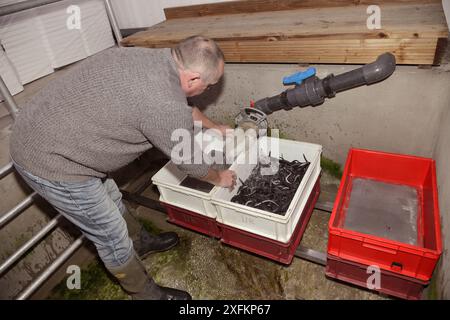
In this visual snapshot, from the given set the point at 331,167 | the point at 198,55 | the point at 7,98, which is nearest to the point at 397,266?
the point at 331,167

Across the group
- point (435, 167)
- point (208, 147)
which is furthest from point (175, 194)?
point (435, 167)

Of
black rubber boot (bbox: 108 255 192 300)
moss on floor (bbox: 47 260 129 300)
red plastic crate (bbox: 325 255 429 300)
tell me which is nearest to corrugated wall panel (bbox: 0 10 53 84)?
moss on floor (bbox: 47 260 129 300)

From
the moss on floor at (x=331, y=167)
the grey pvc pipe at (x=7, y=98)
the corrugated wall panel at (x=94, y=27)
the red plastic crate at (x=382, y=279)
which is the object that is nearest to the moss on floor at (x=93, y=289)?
the grey pvc pipe at (x=7, y=98)

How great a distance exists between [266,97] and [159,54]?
1142mm

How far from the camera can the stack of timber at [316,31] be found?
1709 millimetres

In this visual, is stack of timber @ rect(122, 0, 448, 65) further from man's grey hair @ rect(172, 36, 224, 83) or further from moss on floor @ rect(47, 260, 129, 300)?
moss on floor @ rect(47, 260, 129, 300)

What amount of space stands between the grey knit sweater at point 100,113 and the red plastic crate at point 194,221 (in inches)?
35.6

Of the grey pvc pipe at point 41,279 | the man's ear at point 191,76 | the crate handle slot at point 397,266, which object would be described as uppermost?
the man's ear at point 191,76

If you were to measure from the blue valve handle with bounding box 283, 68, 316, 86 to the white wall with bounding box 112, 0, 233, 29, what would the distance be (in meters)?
1.48

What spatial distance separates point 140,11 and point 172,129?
92.8 inches

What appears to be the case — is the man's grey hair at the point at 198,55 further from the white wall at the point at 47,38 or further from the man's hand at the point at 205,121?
the white wall at the point at 47,38

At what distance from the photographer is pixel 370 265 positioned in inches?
66.1

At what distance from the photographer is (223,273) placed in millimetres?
2283
